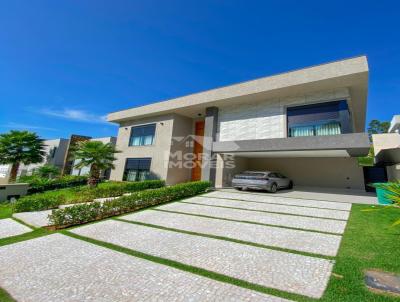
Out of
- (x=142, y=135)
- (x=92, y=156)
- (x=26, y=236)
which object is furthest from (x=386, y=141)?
(x=26, y=236)

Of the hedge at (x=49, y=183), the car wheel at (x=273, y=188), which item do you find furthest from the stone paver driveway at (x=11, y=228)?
A: the car wheel at (x=273, y=188)

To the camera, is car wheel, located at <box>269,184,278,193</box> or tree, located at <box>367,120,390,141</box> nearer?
car wheel, located at <box>269,184,278,193</box>

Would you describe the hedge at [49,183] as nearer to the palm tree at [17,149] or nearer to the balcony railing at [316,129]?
the palm tree at [17,149]

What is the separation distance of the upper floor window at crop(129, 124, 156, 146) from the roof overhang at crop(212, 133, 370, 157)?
303 inches

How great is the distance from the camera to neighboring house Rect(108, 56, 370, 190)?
10719 millimetres

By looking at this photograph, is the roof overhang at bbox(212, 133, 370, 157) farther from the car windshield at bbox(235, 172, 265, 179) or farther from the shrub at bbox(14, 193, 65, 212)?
the shrub at bbox(14, 193, 65, 212)

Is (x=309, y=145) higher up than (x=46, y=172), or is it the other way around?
(x=309, y=145)

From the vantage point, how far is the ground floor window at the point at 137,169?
60.0ft

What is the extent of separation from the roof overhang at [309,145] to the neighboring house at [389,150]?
3629 mm

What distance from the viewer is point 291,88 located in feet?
39.2

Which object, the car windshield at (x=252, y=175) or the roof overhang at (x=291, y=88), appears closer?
the roof overhang at (x=291, y=88)

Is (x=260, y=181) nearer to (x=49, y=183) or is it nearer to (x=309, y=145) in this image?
(x=309, y=145)

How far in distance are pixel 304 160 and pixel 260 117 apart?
6652 mm

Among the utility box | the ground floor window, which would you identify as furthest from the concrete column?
the utility box
